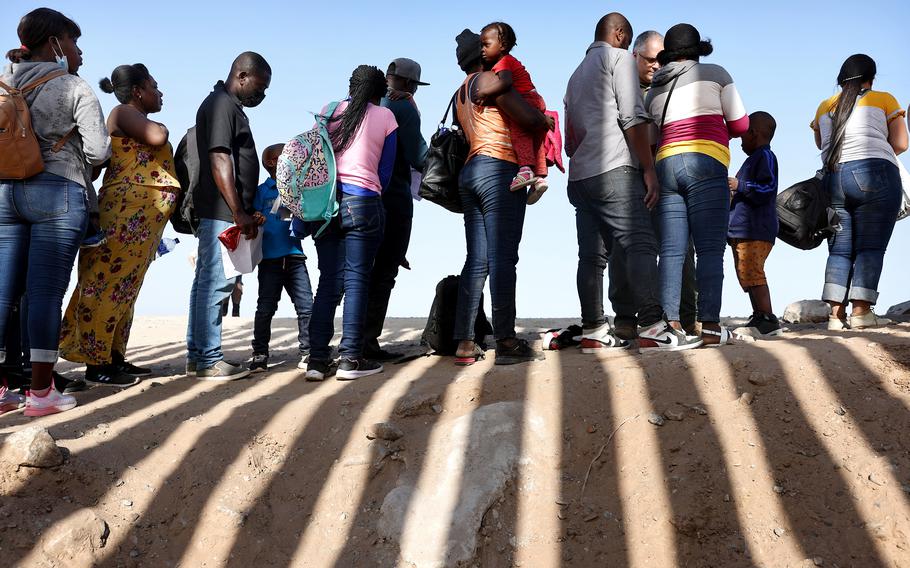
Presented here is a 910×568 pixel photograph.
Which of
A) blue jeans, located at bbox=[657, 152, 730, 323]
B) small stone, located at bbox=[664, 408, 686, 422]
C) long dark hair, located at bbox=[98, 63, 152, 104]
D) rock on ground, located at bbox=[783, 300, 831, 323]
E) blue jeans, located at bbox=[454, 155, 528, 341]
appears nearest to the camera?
small stone, located at bbox=[664, 408, 686, 422]

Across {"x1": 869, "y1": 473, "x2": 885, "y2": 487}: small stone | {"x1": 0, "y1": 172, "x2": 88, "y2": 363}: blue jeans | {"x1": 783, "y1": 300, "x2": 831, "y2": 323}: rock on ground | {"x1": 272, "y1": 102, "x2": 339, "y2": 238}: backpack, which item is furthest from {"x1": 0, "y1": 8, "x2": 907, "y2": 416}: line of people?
{"x1": 783, "y1": 300, "x2": 831, "y2": 323}: rock on ground

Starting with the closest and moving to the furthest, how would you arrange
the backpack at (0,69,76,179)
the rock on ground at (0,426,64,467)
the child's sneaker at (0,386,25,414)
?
the rock on ground at (0,426,64,467) < the backpack at (0,69,76,179) < the child's sneaker at (0,386,25,414)

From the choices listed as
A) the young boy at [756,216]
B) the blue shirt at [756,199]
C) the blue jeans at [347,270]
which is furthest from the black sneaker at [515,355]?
the blue shirt at [756,199]

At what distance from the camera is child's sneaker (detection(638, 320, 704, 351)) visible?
165 inches

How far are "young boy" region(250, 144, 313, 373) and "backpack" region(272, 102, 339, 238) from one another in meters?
0.81

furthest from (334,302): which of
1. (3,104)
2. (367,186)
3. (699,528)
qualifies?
(699,528)

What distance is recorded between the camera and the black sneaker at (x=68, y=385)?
450cm

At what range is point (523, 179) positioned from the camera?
4043 mm

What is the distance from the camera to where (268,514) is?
3.11 meters

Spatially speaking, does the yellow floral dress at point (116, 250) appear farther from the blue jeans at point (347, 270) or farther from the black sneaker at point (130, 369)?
Answer: the blue jeans at point (347, 270)

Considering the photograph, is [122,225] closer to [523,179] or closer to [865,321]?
[523,179]

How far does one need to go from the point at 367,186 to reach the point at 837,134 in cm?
332

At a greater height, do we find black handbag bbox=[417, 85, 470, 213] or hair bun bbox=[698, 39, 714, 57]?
hair bun bbox=[698, 39, 714, 57]

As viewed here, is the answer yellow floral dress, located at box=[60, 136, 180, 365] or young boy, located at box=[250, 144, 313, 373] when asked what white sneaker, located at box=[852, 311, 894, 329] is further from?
yellow floral dress, located at box=[60, 136, 180, 365]
